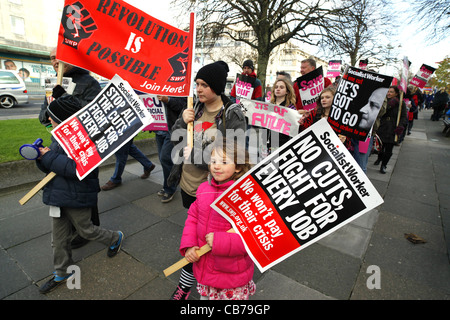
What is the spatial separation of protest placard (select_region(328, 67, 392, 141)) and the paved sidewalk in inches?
54.7

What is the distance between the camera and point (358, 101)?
2922 millimetres

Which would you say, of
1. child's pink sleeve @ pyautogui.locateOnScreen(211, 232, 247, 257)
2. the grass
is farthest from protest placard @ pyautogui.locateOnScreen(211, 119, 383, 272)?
the grass

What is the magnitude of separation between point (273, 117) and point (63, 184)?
3209mm

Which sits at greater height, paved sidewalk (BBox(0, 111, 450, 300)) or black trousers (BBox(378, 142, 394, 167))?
black trousers (BBox(378, 142, 394, 167))

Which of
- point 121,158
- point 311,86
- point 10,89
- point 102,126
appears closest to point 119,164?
point 121,158

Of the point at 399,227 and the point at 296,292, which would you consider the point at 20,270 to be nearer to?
the point at 296,292

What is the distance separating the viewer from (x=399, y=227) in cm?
358

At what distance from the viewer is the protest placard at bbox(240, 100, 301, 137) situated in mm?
4090

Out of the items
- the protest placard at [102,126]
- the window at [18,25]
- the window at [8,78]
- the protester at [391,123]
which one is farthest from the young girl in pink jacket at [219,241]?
the window at [18,25]

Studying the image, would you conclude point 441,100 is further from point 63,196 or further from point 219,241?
point 63,196

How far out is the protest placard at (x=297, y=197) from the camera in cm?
138

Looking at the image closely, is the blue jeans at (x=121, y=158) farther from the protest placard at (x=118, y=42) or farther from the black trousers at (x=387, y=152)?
the black trousers at (x=387, y=152)

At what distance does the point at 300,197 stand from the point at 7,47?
37316mm

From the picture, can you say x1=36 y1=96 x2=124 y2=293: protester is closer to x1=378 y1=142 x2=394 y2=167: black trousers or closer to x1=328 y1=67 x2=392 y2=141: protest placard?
x1=328 y1=67 x2=392 y2=141: protest placard
